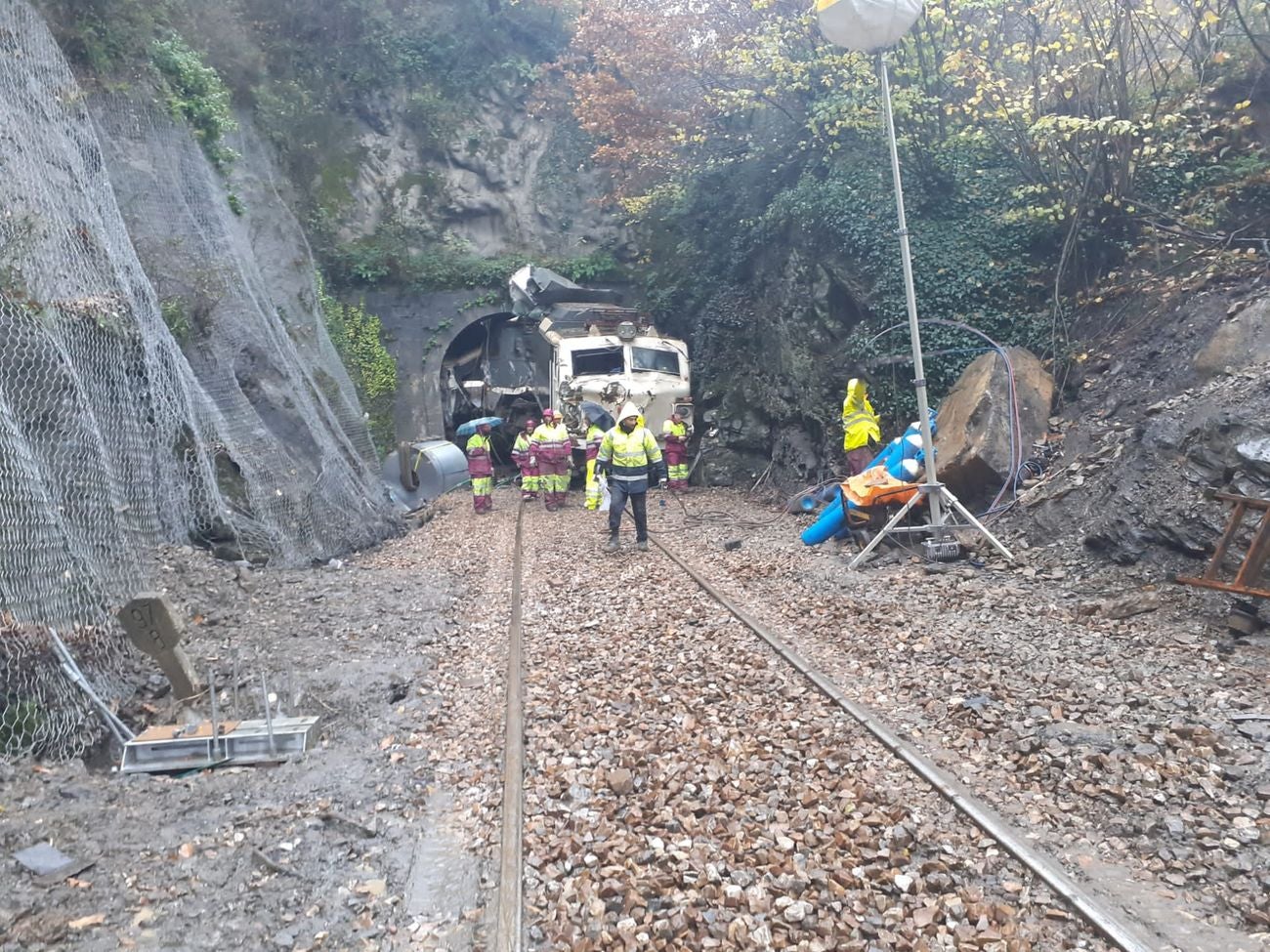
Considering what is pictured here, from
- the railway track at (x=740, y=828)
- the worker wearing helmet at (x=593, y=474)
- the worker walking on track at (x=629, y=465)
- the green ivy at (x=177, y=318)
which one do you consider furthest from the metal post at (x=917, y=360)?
the green ivy at (x=177, y=318)

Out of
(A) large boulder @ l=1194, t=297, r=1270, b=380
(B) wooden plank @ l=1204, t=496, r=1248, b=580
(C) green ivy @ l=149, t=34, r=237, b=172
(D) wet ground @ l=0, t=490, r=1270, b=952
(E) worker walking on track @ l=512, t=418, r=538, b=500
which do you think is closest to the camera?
(D) wet ground @ l=0, t=490, r=1270, b=952

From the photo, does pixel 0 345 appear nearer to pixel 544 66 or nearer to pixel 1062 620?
pixel 1062 620

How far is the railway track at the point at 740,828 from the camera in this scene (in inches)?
122

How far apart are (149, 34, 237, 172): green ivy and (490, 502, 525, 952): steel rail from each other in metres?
10.9

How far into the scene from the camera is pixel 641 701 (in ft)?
17.6

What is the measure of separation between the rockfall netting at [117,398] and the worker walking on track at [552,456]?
2.88 metres

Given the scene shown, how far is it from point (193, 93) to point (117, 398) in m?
8.08

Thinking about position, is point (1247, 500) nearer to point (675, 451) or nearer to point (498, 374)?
point (675, 451)

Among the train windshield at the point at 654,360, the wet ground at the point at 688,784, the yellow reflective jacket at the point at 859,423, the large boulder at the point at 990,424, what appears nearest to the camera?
the wet ground at the point at 688,784

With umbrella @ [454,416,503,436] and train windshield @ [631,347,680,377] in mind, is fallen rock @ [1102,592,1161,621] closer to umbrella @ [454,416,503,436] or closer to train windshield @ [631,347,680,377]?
train windshield @ [631,347,680,377]

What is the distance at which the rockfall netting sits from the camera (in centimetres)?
510

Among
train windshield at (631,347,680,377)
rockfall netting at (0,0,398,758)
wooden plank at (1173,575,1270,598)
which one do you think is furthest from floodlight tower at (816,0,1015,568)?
train windshield at (631,347,680,377)

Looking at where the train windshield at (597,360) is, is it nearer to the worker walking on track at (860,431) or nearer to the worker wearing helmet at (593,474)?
the worker wearing helmet at (593,474)

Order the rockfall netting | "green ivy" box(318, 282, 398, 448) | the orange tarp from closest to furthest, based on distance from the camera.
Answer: the rockfall netting → the orange tarp → "green ivy" box(318, 282, 398, 448)
